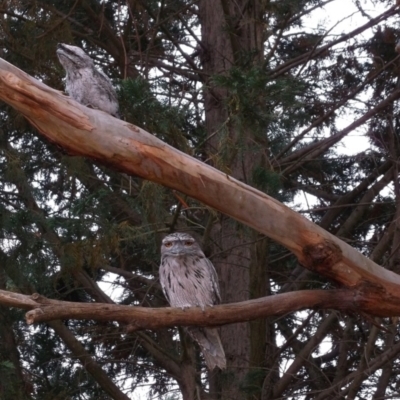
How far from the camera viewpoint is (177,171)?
17.3 feet

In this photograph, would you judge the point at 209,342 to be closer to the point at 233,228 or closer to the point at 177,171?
the point at 233,228

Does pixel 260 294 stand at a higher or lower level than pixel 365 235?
lower

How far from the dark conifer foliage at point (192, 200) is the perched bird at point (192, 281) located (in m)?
0.21

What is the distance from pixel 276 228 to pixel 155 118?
1.66 metres

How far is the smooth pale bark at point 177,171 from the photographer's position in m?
5.09

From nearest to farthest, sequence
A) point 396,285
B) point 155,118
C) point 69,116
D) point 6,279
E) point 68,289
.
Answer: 1. point 69,116
2. point 396,285
3. point 155,118
4. point 6,279
5. point 68,289

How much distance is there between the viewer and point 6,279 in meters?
8.35

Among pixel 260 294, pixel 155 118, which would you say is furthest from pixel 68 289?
pixel 155 118

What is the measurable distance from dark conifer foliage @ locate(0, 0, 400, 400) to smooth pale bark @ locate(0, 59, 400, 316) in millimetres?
1124

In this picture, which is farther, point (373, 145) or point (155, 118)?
point (373, 145)

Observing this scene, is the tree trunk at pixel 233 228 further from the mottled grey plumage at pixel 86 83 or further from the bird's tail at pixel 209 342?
the mottled grey plumage at pixel 86 83

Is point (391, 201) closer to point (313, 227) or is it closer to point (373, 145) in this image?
point (373, 145)

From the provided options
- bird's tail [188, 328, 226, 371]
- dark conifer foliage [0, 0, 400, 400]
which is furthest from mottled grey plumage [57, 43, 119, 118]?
bird's tail [188, 328, 226, 371]

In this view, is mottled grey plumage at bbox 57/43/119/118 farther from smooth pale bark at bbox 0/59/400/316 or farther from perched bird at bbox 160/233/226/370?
smooth pale bark at bbox 0/59/400/316
